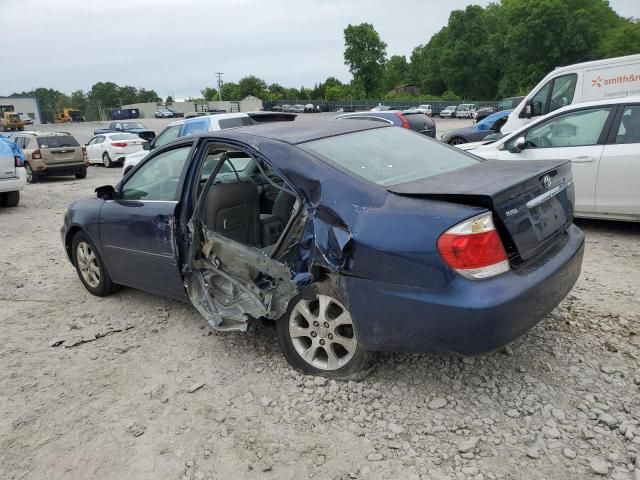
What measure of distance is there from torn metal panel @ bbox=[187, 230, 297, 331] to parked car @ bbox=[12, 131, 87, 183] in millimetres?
13723

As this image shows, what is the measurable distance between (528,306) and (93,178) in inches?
643

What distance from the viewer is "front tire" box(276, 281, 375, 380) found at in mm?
2988

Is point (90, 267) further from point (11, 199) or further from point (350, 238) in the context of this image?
point (11, 199)

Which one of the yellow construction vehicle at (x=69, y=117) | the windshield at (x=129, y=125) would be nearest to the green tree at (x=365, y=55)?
the yellow construction vehicle at (x=69, y=117)

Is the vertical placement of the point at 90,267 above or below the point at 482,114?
below

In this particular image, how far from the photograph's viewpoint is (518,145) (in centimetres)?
614

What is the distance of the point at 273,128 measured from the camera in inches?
142

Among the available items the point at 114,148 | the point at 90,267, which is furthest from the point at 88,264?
the point at 114,148

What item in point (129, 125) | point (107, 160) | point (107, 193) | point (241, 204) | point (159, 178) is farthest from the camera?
point (129, 125)

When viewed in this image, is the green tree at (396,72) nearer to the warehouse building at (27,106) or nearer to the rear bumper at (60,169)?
the warehouse building at (27,106)

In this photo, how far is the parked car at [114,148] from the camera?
19.2 metres

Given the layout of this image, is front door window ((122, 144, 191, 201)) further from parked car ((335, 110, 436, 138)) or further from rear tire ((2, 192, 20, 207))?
parked car ((335, 110, 436, 138))

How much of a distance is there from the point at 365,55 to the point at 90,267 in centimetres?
8786

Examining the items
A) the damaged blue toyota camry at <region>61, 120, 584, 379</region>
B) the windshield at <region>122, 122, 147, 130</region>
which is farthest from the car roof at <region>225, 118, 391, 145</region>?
the windshield at <region>122, 122, 147, 130</region>
